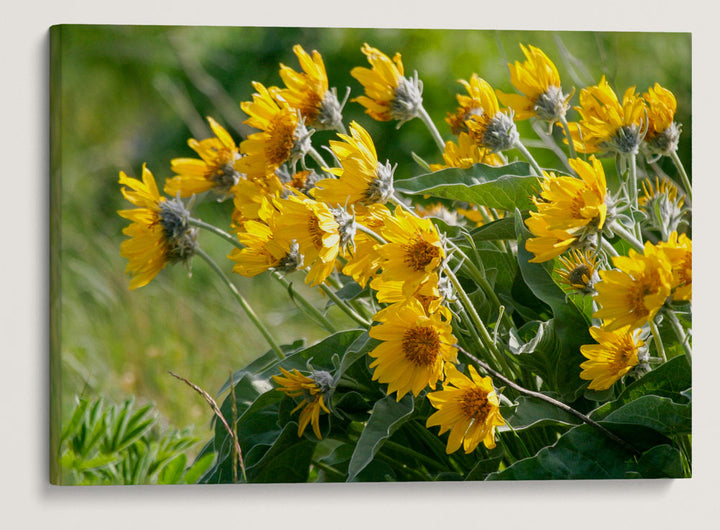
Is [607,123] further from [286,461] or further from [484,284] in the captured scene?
[286,461]

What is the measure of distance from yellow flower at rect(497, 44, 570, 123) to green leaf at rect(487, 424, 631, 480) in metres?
0.41

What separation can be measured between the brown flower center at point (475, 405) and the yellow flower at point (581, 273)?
0.17 metres

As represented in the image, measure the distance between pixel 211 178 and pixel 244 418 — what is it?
33cm

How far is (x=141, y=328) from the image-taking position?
5.12ft

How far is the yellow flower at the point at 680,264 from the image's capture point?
3.31ft

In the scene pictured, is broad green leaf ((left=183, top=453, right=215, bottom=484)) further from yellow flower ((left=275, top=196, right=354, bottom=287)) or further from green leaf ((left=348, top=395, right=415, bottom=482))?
yellow flower ((left=275, top=196, right=354, bottom=287))

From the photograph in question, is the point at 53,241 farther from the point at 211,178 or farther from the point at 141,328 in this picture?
the point at 141,328

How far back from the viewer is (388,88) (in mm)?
1172

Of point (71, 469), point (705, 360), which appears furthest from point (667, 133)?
point (71, 469)

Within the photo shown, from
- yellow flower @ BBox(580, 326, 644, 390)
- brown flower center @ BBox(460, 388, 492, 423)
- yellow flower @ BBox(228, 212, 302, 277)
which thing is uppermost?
yellow flower @ BBox(228, 212, 302, 277)

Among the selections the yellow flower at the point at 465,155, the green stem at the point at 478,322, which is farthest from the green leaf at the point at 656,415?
the yellow flower at the point at 465,155

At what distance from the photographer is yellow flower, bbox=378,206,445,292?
99 cm

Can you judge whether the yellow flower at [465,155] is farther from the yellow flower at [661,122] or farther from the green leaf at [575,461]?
the green leaf at [575,461]

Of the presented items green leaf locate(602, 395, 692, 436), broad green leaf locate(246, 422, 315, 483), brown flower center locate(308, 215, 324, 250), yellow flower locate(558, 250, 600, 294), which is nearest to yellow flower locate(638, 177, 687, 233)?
yellow flower locate(558, 250, 600, 294)
